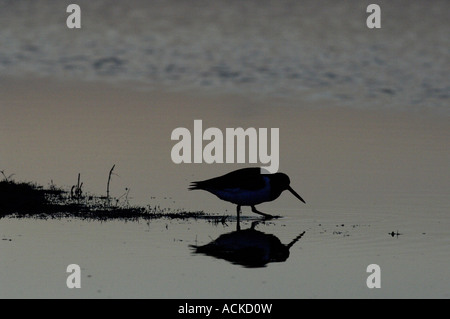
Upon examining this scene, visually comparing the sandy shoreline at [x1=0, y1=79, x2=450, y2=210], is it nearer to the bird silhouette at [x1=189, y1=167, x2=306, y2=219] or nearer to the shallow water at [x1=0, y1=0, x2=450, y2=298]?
the shallow water at [x1=0, y1=0, x2=450, y2=298]

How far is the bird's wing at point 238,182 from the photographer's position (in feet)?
59.2

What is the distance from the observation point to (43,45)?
39.1 m

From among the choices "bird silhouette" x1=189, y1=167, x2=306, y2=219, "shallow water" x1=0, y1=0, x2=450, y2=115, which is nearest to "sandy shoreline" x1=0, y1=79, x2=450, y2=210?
"bird silhouette" x1=189, y1=167, x2=306, y2=219

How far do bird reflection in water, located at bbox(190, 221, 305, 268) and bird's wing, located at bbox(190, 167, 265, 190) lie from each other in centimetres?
178

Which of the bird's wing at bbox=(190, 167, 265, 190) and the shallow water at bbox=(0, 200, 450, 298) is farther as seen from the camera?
the bird's wing at bbox=(190, 167, 265, 190)

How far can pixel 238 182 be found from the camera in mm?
18078

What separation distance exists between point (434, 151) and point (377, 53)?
14.2 metres

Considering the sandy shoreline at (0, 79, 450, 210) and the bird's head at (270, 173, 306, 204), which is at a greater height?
the sandy shoreline at (0, 79, 450, 210)

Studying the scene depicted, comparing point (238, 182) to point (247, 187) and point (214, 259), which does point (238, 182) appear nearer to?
point (247, 187)

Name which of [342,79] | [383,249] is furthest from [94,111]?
[383,249]

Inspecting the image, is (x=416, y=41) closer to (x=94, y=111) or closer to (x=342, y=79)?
(x=342, y=79)

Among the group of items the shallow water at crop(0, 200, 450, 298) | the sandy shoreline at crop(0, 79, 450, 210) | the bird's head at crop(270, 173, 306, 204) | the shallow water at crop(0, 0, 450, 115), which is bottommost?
the shallow water at crop(0, 200, 450, 298)

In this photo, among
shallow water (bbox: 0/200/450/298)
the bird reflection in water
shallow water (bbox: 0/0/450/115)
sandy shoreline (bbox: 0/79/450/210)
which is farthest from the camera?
shallow water (bbox: 0/0/450/115)

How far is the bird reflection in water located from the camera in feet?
46.6
